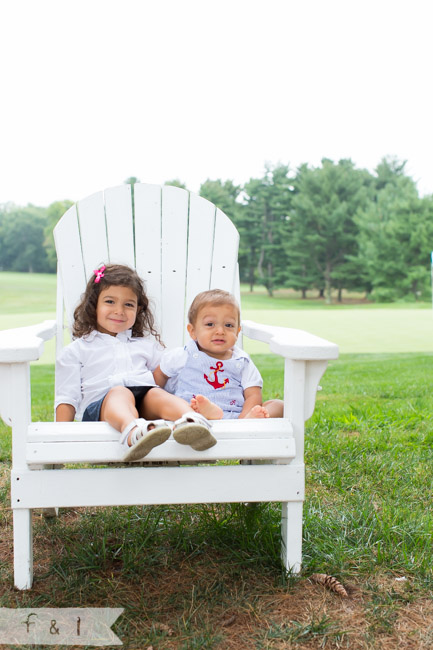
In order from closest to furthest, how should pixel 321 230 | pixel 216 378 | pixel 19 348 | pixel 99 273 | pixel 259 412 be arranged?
1. pixel 19 348
2. pixel 259 412
3. pixel 216 378
4. pixel 99 273
5. pixel 321 230

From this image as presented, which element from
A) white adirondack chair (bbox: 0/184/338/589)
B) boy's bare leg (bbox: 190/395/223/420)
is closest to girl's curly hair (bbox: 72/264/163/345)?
white adirondack chair (bbox: 0/184/338/589)

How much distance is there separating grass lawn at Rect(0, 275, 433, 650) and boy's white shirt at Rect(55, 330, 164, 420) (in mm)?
420

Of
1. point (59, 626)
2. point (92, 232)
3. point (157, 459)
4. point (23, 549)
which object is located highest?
point (92, 232)

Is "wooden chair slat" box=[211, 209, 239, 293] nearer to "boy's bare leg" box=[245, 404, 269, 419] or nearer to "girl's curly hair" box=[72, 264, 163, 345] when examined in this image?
"girl's curly hair" box=[72, 264, 163, 345]

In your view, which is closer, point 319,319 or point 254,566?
point 254,566

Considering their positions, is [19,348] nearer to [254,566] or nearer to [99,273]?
[99,273]

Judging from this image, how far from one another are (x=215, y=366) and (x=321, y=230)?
26256mm

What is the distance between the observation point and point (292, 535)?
5.38 feet

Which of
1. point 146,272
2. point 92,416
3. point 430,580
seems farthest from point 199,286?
point 430,580

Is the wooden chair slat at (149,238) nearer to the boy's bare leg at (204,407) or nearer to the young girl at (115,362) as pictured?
the young girl at (115,362)

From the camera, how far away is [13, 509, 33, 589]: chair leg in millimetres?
1575

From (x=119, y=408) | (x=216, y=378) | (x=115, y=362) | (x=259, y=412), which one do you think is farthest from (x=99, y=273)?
(x=259, y=412)

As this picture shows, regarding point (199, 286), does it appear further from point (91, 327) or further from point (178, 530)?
point (178, 530)

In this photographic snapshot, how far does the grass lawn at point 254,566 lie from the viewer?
1.43 meters
